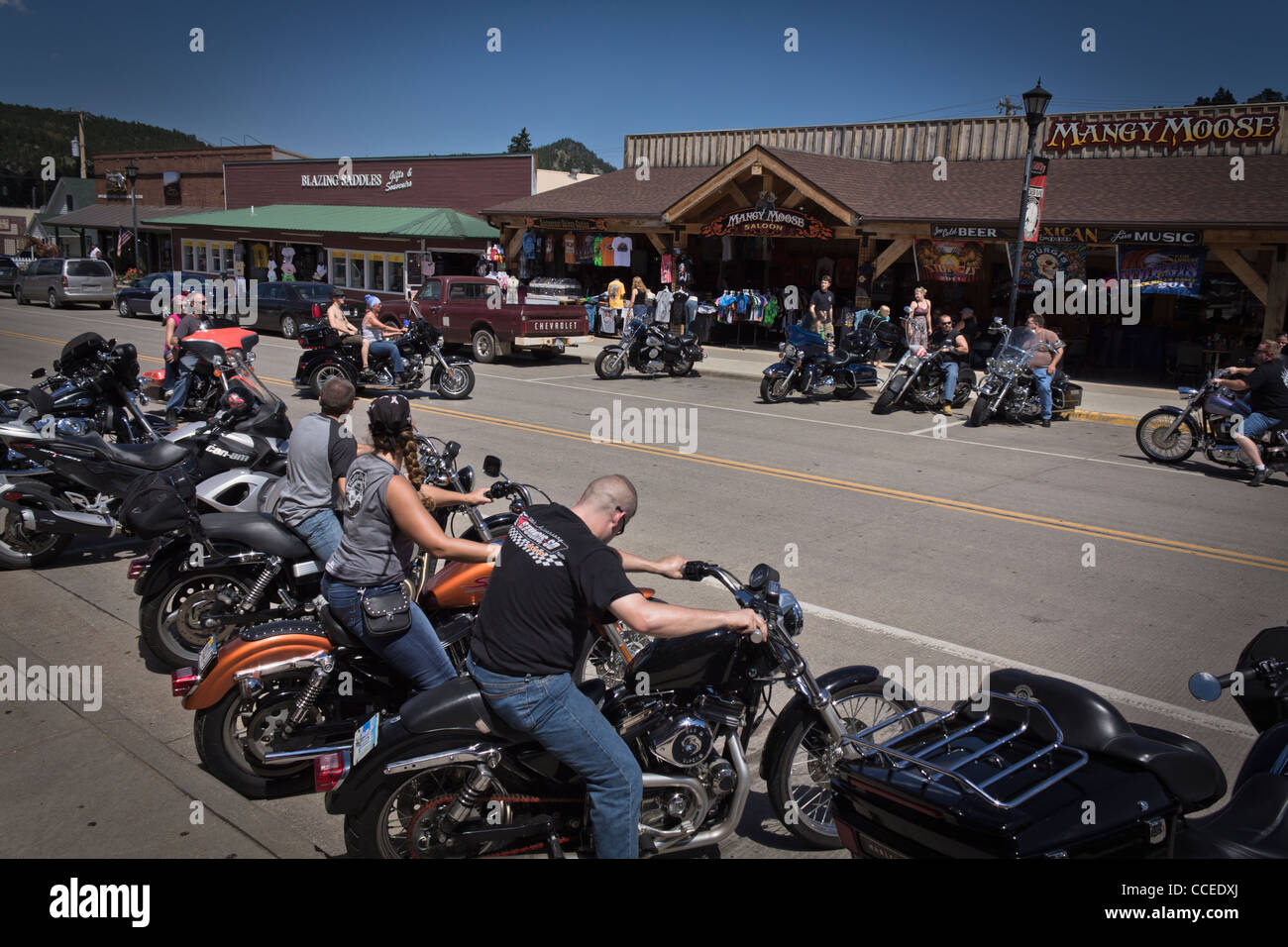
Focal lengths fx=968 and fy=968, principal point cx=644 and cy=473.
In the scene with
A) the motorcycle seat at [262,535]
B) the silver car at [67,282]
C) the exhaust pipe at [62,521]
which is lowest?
the exhaust pipe at [62,521]

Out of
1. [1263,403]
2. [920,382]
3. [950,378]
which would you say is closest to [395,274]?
[920,382]

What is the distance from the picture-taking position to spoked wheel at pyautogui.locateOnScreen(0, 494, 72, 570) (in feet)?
24.8

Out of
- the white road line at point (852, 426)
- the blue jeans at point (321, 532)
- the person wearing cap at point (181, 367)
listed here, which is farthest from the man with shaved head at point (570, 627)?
the white road line at point (852, 426)

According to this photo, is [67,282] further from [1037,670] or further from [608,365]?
[1037,670]

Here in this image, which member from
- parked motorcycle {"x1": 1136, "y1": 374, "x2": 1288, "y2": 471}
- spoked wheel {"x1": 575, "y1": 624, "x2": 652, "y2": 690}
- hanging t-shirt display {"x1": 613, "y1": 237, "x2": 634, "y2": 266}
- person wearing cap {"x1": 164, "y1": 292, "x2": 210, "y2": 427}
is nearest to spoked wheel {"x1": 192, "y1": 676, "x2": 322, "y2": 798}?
spoked wheel {"x1": 575, "y1": 624, "x2": 652, "y2": 690}

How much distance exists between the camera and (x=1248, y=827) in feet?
9.88

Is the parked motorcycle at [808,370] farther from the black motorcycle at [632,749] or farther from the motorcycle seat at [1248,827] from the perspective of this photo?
the motorcycle seat at [1248,827]

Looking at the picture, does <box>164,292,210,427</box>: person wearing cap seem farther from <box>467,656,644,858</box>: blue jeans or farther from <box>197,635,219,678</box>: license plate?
<box>467,656,644,858</box>: blue jeans

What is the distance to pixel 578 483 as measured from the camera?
10477 millimetres

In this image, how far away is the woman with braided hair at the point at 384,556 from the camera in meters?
4.33

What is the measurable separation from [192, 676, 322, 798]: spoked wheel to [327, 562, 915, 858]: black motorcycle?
2.12 feet

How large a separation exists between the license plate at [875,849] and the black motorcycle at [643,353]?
676 inches
